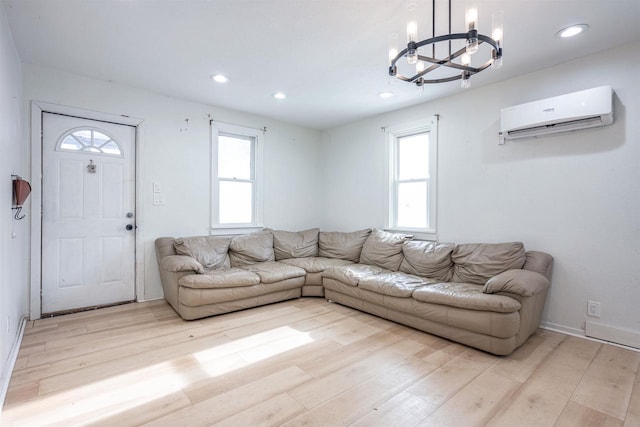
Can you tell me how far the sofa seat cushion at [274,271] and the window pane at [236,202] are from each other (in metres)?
0.83

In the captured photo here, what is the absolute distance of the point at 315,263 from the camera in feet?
13.8

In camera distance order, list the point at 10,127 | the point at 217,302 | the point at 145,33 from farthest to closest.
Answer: the point at 217,302, the point at 145,33, the point at 10,127

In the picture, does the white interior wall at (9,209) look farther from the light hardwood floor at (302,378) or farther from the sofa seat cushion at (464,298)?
the sofa seat cushion at (464,298)

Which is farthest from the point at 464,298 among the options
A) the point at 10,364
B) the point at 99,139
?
the point at 99,139

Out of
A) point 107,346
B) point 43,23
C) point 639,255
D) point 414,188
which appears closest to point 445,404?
point 639,255

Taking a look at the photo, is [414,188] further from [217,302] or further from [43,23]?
[43,23]

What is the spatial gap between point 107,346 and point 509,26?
409 centimetres

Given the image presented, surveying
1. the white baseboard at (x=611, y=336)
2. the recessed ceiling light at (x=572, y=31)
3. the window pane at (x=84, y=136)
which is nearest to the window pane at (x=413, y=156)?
the recessed ceiling light at (x=572, y=31)

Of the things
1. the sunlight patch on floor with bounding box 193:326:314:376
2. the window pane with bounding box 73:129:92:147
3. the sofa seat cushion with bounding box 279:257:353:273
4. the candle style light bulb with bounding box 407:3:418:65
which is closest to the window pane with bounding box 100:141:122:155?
the window pane with bounding box 73:129:92:147

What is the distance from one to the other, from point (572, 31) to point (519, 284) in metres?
2.00

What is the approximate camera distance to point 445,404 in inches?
72.2

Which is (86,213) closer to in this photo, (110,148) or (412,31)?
(110,148)

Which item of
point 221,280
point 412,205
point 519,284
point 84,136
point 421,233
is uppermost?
point 84,136

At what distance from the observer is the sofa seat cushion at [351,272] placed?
353 cm
